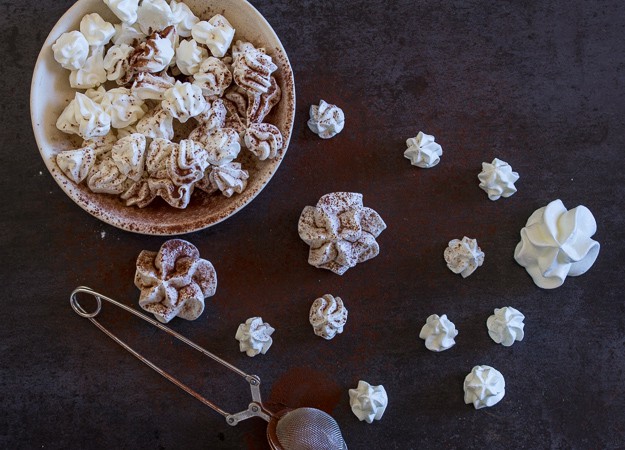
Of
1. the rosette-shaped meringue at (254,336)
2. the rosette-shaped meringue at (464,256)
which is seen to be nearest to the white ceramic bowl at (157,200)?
the rosette-shaped meringue at (254,336)

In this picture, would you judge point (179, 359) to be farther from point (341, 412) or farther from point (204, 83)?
point (204, 83)

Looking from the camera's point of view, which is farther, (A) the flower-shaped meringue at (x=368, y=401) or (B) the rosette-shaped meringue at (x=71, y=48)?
(A) the flower-shaped meringue at (x=368, y=401)

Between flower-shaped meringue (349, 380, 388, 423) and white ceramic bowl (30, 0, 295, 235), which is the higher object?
white ceramic bowl (30, 0, 295, 235)

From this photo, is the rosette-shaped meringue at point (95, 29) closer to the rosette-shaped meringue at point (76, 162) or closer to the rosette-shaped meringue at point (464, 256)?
the rosette-shaped meringue at point (76, 162)

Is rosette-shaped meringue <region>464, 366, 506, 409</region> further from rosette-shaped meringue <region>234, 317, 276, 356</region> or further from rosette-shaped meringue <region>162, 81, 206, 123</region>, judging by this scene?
rosette-shaped meringue <region>162, 81, 206, 123</region>

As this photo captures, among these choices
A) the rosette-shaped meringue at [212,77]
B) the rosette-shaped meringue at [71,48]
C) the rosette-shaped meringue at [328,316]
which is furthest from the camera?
the rosette-shaped meringue at [328,316]

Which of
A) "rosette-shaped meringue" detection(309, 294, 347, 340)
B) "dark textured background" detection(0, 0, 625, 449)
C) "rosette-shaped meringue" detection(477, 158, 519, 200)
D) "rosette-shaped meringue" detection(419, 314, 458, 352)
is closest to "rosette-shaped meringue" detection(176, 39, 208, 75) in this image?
"dark textured background" detection(0, 0, 625, 449)
